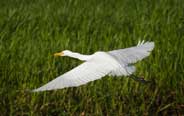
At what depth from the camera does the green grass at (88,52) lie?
4688 mm

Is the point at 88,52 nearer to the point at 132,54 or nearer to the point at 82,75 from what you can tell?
the point at 132,54

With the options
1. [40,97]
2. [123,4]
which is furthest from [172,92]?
[123,4]

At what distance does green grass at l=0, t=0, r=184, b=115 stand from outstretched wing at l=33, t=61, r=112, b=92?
0.66m

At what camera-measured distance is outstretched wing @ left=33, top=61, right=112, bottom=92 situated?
12.3ft

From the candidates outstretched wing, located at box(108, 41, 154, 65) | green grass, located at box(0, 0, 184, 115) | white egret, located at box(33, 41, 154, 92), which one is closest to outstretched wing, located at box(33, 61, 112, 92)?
white egret, located at box(33, 41, 154, 92)

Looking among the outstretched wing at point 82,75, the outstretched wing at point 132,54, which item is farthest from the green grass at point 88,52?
the outstretched wing at point 82,75

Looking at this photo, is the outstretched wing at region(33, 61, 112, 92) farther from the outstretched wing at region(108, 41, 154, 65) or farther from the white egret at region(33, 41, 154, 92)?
the outstretched wing at region(108, 41, 154, 65)

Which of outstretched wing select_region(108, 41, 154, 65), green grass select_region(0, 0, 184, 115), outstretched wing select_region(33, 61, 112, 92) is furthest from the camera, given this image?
green grass select_region(0, 0, 184, 115)

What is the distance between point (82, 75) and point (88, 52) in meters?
1.42

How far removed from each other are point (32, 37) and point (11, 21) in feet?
1.69

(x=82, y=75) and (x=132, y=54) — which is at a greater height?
(x=132, y=54)

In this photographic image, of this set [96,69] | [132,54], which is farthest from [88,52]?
[96,69]

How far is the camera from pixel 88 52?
5.32m

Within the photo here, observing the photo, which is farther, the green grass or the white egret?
the green grass
